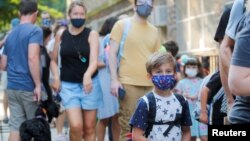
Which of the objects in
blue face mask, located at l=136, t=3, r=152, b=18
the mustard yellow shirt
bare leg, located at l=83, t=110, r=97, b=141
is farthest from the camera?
bare leg, located at l=83, t=110, r=97, b=141

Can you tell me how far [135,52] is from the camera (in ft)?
26.3

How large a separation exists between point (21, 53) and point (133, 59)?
1.27 m

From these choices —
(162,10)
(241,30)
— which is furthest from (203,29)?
(241,30)

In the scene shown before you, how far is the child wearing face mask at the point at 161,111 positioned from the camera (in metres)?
5.81

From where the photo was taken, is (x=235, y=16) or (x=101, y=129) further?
(x=101, y=129)

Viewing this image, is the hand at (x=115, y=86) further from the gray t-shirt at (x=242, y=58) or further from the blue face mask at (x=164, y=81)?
the gray t-shirt at (x=242, y=58)

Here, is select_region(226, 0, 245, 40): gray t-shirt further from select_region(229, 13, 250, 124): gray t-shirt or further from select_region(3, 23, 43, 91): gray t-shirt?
select_region(3, 23, 43, 91): gray t-shirt

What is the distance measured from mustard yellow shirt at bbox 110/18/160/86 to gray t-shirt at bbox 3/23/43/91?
35.1 inches

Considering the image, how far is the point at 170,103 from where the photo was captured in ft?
19.5

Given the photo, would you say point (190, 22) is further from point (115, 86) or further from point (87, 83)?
point (115, 86)

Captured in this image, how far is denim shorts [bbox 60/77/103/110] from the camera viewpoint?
27.2ft

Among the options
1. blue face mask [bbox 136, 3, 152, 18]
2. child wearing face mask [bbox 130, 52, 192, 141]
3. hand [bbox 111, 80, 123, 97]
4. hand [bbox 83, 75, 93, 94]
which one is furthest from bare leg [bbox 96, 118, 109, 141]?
child wearing face mask [bbox 130, 52, 192, 141]

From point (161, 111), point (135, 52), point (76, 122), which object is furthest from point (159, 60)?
point (76, 122)

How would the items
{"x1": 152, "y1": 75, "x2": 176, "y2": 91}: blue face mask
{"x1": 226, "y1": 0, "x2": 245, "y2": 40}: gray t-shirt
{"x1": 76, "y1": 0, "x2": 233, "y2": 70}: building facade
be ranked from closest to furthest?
1. {"x1": 226, "y1": 0, "x2": 245, "y2": 40}: gray t-shirt
2. {"x1": 152, "y1": 75, "x2": 176, "y2": 91}: blue face mask
3. {"x1": 76, "y1": 0, "x2": 233, "y2": 70}: building facade
